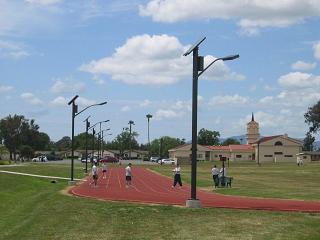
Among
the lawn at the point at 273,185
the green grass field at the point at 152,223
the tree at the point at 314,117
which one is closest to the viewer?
the green grass field at the point at 152,223

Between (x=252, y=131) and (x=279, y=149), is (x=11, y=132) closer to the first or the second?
(x=252, y=131)

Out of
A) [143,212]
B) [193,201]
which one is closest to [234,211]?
[193,201]

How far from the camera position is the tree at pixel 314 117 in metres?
134

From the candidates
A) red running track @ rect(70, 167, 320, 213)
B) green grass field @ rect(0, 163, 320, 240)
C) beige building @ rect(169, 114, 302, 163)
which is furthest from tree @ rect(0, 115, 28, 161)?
green grass field @ rect(0, 163, 320, 240)

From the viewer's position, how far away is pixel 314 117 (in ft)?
443

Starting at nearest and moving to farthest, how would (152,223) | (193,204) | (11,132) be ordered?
(152,223) → (193,204) → (11,132)

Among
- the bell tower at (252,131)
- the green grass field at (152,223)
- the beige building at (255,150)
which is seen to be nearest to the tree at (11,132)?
the beige building at (255,150)

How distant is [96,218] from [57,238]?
4.69m

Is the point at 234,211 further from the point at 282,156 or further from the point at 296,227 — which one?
the point at 282,156

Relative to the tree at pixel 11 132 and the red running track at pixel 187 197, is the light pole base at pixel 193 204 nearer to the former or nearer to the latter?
the red running track at pixel 187 197

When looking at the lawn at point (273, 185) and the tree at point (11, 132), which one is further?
the tree at point (11, 132)

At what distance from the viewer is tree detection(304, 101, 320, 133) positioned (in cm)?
13412

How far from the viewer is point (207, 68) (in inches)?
884

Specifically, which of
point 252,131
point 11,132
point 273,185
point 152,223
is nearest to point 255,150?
point 252,131
